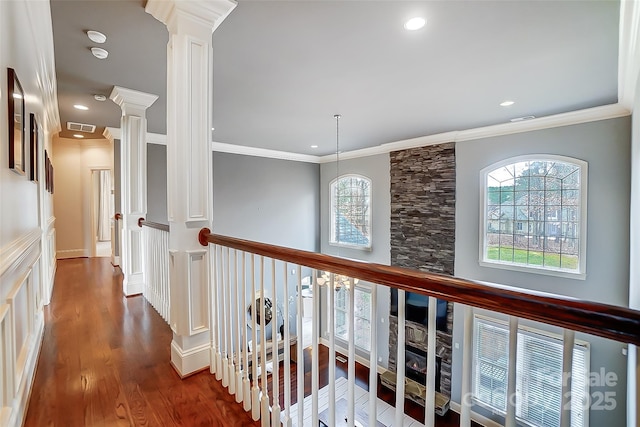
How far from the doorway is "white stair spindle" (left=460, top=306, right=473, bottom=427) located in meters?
7.03

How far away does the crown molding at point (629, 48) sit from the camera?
6.35 feet

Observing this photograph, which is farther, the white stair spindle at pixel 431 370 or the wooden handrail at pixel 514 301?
the white stair spindle at pixel 431 370

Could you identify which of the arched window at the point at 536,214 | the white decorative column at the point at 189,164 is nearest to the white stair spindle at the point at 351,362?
the white decorative column at the point at 189,164

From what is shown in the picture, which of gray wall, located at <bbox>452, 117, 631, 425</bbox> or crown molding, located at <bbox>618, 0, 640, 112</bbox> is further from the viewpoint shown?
gray wall, located at <bbox>452, 117, 631, 425</bbox>

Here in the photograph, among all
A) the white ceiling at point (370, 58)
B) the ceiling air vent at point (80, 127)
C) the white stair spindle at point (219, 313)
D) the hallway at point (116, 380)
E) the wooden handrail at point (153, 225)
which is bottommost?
the hallway at point (116, 380)

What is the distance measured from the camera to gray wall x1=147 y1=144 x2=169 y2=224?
225 inches

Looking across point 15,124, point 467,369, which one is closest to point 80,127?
point 15,124

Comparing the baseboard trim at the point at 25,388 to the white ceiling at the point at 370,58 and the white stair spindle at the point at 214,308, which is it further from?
the white ceiling at the point at 370,58

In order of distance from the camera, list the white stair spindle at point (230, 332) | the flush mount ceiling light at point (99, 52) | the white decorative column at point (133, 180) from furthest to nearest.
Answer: the white decorative column at point (133, 180) → the flush mount ceiling light at point (99, 52) → the white stair spindle at point (230, 332)

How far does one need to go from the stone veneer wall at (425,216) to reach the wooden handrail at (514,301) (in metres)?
5.11

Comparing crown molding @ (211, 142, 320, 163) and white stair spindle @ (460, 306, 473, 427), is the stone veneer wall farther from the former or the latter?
white stair spindle @ (460, 306, 473, 427)

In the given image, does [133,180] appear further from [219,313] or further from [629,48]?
[629,48]

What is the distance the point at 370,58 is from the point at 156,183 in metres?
4.86

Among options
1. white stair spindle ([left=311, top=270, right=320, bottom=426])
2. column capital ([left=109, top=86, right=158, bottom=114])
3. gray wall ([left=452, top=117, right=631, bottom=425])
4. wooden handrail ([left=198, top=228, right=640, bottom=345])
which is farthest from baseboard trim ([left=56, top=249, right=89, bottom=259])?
gray wall ([left=452, top=117, right=631, bottom=425])
